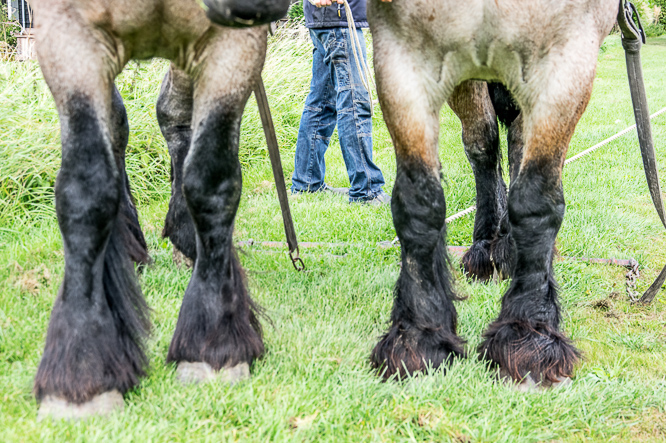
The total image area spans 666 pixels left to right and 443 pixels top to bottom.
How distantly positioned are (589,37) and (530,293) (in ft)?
3.44

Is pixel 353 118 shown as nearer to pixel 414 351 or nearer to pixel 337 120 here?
pixel 337 120

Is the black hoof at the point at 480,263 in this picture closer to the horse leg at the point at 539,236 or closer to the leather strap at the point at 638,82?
the leather strap at the point at 638,82

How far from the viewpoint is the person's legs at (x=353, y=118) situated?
6.22 m

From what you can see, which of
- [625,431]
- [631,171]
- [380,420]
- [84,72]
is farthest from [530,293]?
[631,171]

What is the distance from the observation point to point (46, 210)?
5.37 meters

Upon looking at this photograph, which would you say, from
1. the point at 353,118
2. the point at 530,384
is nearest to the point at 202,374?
the point at 530,384

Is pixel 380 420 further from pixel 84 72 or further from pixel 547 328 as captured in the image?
pixel 84 72

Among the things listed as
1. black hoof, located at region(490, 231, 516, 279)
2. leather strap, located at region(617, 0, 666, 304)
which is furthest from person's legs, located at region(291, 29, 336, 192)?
leather strap, located at region(617, 0, 666, 304)

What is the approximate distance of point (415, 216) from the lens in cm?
269

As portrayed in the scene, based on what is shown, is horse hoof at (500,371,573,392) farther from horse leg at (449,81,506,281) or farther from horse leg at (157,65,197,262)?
horse leg at (157,65,197,262)

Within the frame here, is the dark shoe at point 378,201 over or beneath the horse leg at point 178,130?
beneath

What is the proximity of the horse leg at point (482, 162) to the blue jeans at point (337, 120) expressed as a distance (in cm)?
242

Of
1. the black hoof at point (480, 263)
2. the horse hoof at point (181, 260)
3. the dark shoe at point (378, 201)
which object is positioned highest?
the horse hoof at point (181, 260)

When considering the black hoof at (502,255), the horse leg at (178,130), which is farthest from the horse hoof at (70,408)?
the black hoof at (502,255)
